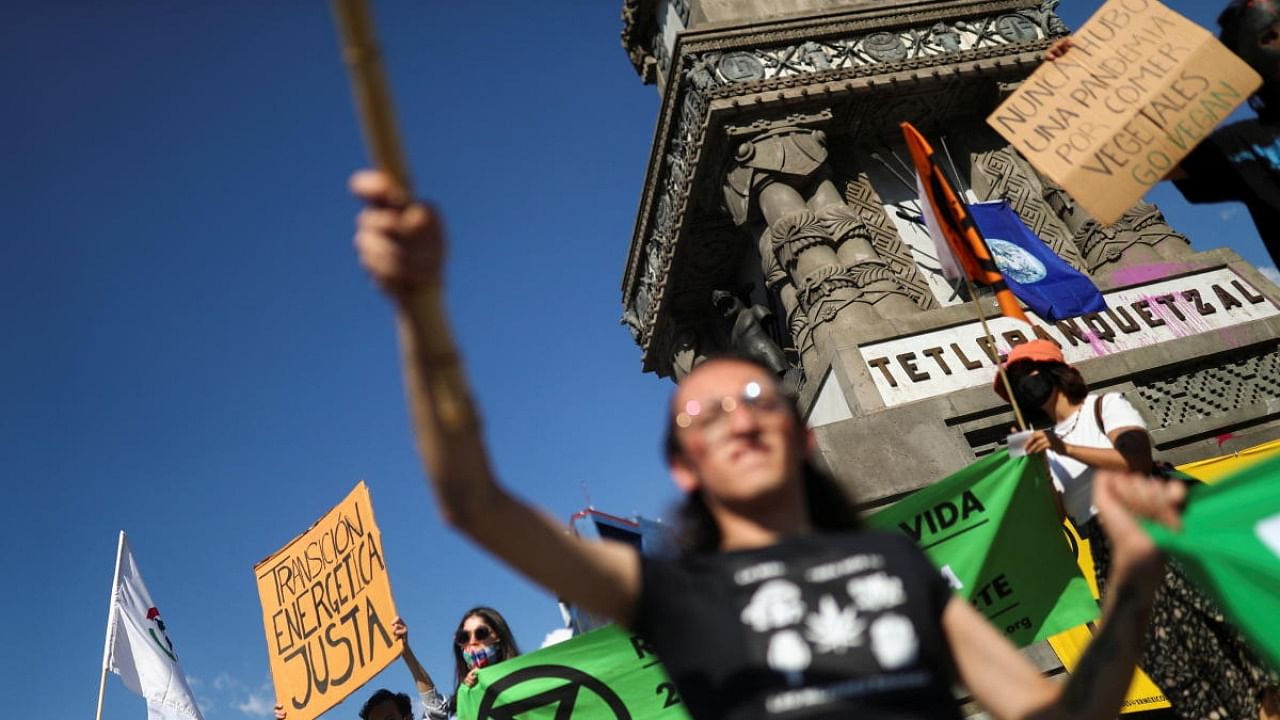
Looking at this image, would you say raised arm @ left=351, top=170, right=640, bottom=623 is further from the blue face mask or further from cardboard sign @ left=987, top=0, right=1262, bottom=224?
the blue face mask

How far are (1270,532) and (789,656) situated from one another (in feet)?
4.87

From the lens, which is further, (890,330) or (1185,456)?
(890,330)

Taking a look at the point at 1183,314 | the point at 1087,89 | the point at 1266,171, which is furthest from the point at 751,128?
the point at 1266,171

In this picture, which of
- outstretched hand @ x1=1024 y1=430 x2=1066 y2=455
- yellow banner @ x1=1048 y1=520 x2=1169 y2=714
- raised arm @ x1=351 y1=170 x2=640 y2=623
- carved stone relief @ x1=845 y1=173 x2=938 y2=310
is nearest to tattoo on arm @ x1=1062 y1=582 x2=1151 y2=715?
raised arm @ x1=351 y1=170 x2=640 y2=623

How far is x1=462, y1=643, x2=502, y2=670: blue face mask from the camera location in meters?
5.38

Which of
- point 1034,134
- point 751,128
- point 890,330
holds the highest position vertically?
point 751,128

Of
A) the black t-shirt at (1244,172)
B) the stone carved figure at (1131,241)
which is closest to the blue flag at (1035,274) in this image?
the stone carved figure at (1131,241)

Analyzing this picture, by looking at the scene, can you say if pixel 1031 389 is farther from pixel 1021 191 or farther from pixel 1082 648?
pixel 1021 191

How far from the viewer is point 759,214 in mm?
12445

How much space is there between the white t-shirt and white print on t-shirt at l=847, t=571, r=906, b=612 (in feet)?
8.91

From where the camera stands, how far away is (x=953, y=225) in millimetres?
5461

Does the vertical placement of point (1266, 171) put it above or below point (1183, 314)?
below

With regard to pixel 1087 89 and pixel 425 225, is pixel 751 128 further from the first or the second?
pixel 425 225

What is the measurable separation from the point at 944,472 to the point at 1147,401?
7.89ft
